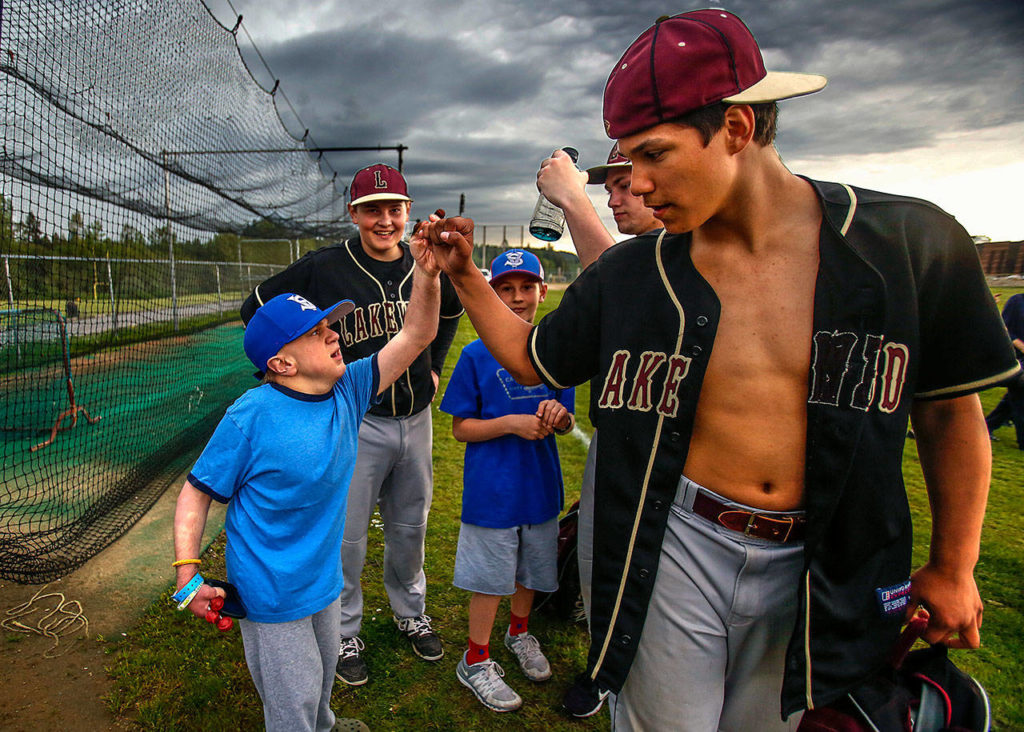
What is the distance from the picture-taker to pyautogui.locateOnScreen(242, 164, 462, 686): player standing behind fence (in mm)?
2893

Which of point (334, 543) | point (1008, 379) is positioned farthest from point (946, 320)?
point (334, 543)

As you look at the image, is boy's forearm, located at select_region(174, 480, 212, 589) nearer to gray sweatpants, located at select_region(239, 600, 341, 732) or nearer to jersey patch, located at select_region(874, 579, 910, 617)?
gray sweatpants, located at select_region(239, 600, 341, 732)

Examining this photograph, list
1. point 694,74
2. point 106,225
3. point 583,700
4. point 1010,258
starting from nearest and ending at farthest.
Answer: point 694,74
point 583,700
point 106,225
point 1010,258

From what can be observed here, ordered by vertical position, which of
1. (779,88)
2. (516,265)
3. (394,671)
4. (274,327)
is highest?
(779,88)

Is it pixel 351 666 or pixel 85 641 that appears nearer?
pixel 351 666

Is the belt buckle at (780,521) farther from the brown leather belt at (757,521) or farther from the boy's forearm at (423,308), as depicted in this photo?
the boy's forearm at (423,308)

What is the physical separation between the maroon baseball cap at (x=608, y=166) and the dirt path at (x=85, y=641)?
9.60 ft

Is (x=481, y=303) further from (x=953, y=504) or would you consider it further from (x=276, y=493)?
(x=953, y=504)

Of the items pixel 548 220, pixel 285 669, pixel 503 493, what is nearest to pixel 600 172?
pixel 548 220

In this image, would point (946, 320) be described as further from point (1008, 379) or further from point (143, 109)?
point (143, 109)

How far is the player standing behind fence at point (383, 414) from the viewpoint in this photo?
2893 millimetres

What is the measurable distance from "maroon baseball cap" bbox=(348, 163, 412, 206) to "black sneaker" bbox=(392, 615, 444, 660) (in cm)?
219

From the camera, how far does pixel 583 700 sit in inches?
103

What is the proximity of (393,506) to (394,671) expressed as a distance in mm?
772
